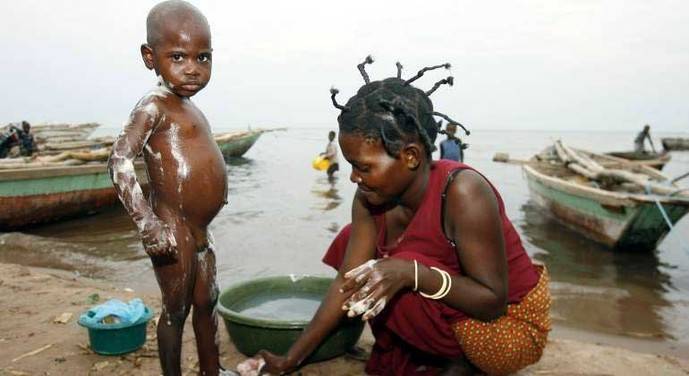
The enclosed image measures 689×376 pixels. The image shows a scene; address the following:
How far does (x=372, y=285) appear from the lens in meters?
1.71

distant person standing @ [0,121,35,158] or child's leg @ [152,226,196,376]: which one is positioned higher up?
child's leg @ [152,226,196,376]

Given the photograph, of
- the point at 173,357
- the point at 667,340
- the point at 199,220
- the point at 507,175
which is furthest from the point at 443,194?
→ the point at 507,175

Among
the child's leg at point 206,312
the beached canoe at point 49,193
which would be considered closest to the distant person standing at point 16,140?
the beached canoe at point 49,193

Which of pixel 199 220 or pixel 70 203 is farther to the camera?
pixel 70 203

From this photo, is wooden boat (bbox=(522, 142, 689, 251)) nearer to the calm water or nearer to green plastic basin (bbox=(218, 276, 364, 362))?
the calm water

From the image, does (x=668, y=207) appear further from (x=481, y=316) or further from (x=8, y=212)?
(x=8, y=212)

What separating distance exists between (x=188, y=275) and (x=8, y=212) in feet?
20.3

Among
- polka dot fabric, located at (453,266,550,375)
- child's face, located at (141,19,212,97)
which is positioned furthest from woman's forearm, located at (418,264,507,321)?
child's face, located at (141,19,212,97)

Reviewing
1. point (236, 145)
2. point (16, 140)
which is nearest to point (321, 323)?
point (16, 140)

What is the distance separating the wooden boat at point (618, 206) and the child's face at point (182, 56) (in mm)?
5374

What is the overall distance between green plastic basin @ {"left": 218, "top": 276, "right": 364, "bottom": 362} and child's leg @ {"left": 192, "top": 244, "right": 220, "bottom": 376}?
0.22 m

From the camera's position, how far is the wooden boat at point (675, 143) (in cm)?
3139

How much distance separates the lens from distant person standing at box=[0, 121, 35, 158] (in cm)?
1039

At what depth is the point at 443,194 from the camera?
6.37 feet
